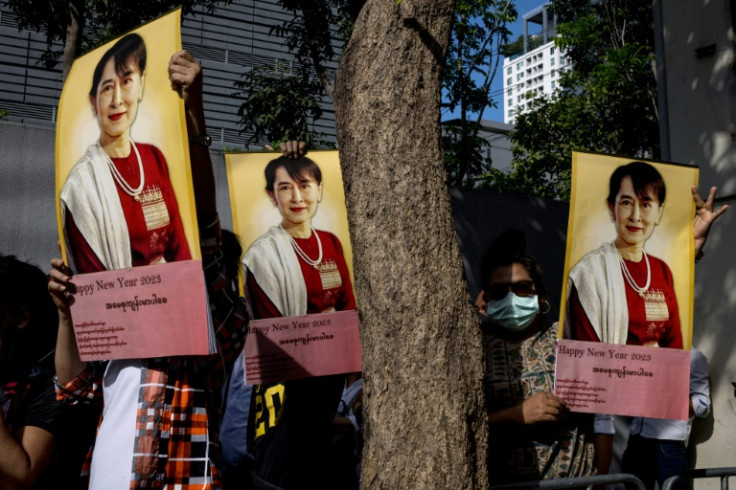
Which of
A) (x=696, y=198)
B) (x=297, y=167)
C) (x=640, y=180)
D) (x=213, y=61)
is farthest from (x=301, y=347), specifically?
(x=213, y=61)

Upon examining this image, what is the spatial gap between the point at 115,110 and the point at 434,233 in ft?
3.50

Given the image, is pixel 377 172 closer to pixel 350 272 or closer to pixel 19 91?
pixel 350 272

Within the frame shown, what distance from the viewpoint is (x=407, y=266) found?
2006 millimetres

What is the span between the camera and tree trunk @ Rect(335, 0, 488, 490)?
1931 millimetres

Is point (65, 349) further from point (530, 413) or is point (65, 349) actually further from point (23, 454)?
point (530, 413)

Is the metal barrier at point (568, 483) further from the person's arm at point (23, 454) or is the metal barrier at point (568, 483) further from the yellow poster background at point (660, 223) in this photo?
the person's arm at point (23, 454)

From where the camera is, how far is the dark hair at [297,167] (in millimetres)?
3689

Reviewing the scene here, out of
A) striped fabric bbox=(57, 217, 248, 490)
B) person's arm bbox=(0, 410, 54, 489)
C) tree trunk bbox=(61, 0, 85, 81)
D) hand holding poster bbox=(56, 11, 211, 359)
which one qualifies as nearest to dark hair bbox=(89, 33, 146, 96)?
hand holding poster bbox=(56, 11, 211, 359)

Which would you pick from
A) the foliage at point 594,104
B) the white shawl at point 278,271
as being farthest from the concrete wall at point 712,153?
the foliage at point 594,104

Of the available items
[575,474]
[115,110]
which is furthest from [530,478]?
[115,110]

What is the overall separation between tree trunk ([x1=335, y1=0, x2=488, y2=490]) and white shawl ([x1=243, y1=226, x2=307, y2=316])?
1432 mm

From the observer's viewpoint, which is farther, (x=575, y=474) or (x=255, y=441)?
(x=255, y=441)

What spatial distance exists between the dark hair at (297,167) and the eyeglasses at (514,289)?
97cm

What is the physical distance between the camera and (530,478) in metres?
2.88
